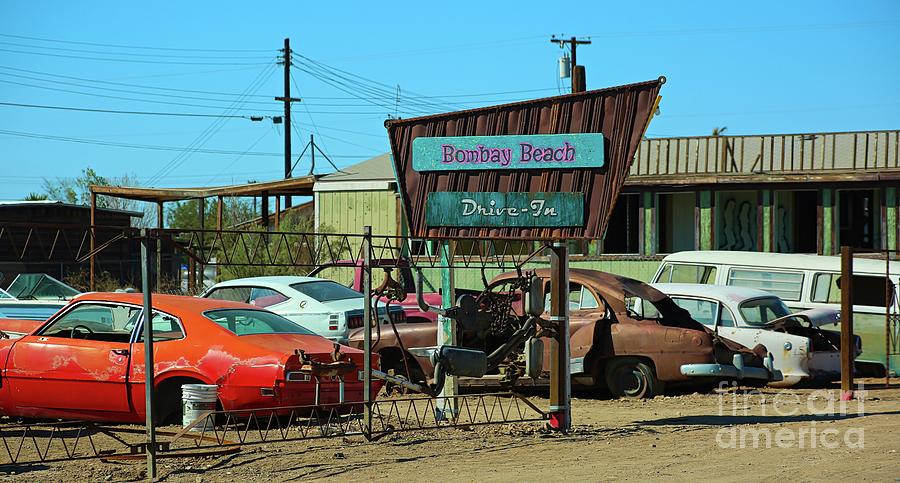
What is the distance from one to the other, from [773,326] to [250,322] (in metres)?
7.32

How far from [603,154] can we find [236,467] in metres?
4.74

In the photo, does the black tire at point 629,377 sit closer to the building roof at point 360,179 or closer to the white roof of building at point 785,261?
the white roof of building at point 785,261

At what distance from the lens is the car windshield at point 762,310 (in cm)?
1424

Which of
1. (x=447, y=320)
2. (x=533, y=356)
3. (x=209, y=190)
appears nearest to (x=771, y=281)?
(x=447, y=320)

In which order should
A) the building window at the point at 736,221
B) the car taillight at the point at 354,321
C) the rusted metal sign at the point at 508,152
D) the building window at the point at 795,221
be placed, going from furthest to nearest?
the building window at the point at 736,221
the building window at the point at 795,221
the car taillight at the point at 354,321
the rusted metal sign at the point at 508,152

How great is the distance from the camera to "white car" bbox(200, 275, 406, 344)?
48.6 ft

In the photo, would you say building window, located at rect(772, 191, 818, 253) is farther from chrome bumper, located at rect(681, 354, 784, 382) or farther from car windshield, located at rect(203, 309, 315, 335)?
car windshield, located at rect(203, 309, 315, 335)

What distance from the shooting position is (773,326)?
46.2 feet

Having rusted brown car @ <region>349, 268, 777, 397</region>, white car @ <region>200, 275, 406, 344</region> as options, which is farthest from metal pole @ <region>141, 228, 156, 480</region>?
white car @ <region>200, 275, 406, 344</region>

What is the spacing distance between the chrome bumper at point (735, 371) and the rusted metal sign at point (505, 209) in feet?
10.2

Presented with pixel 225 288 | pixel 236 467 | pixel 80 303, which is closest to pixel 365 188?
pixel 225 288

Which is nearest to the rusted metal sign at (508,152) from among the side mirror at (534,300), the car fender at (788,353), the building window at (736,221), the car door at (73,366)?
the side mirror at (534,300)

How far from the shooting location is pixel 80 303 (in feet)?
34.3

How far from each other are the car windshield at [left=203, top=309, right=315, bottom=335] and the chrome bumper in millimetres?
4738
